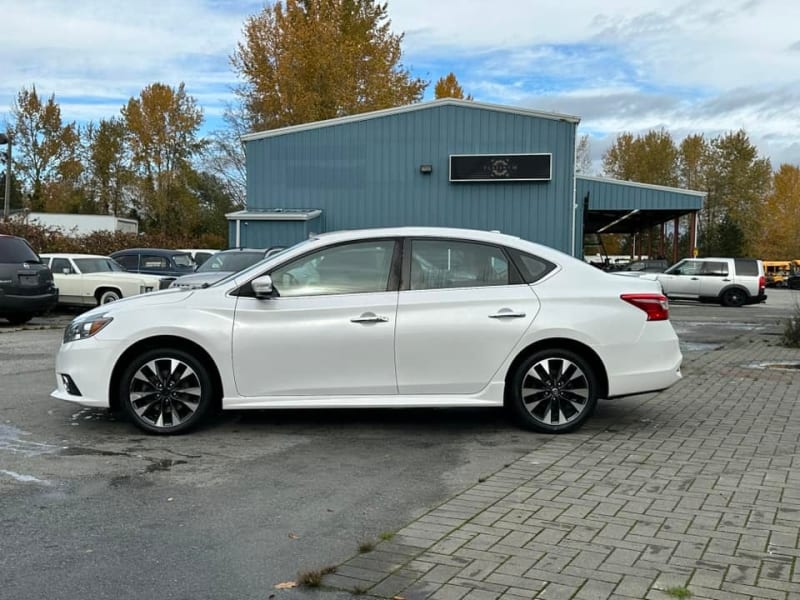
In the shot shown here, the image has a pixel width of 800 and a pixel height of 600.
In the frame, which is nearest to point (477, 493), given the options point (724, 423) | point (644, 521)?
point (644, 521)

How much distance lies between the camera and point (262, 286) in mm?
6109

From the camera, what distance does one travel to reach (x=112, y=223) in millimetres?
39969

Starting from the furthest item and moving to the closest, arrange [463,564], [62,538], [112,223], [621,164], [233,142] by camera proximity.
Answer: [621,164] < [233,142] < [112,223] < [62,538] < [463,564]

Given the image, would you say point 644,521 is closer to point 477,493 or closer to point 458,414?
point 477,493

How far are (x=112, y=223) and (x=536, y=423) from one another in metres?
37.2

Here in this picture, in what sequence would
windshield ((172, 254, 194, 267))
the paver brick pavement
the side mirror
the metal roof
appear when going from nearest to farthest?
the paver brick pavement < the side mirror < windshield ((172, 254, 194, 267)) < the metal roof

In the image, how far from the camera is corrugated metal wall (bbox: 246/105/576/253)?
2564 centimetres

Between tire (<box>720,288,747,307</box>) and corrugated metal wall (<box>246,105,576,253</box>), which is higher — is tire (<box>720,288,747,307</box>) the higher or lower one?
the lower one

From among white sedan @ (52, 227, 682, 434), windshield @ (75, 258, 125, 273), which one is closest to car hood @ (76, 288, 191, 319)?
white sedan @ (52, 227, 682, 434)

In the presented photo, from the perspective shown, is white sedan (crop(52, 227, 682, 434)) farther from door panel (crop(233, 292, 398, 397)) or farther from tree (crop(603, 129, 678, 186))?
tree (crop(603, 129, 678, 186))

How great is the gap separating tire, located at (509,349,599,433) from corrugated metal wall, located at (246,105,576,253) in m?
19.4

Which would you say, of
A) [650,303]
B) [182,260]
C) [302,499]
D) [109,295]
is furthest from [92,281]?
[302,499]

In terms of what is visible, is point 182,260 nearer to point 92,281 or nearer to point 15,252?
point 92,281

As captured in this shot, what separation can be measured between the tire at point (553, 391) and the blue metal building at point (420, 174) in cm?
1954
